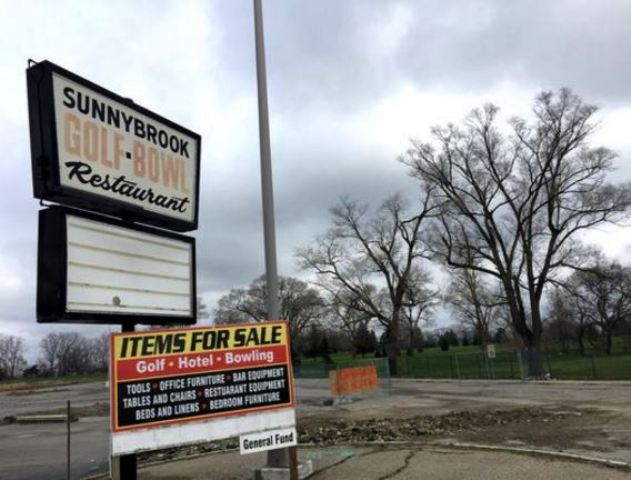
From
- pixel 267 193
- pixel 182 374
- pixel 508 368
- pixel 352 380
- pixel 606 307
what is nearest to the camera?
pixel 182 374

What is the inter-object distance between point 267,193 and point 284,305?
328 feet

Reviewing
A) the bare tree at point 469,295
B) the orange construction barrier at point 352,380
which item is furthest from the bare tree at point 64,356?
the orange construction barrier at point 352,380

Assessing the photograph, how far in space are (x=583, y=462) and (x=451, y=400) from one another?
15964 mm

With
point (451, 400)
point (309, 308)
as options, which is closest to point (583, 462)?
point (451, 400)

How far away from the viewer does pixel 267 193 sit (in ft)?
31.3

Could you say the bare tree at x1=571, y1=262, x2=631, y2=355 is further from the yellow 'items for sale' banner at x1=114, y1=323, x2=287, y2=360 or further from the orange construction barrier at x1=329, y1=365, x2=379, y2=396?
A: the yellow 'items for sale' banner at x1=114, y1=323, x2=287, y2=360

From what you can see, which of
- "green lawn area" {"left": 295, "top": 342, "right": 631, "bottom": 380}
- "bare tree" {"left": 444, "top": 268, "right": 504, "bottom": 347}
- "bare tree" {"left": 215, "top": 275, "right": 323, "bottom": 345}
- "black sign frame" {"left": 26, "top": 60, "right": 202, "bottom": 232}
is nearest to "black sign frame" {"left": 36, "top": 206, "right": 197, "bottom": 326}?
"black sign frame" {"left": 26, "top": 60, "right": 202, "bottom": 232}

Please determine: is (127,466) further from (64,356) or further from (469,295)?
(64,356)

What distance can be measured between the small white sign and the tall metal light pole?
2182 millimetres

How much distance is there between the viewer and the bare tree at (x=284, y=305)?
351ft

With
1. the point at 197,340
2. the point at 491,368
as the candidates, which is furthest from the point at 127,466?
the point at 491,368

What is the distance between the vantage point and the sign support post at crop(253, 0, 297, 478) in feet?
29.4

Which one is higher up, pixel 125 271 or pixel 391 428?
pixel 125 271

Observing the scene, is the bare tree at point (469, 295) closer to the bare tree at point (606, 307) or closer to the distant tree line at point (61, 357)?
the bare tree at point (606, 307)
